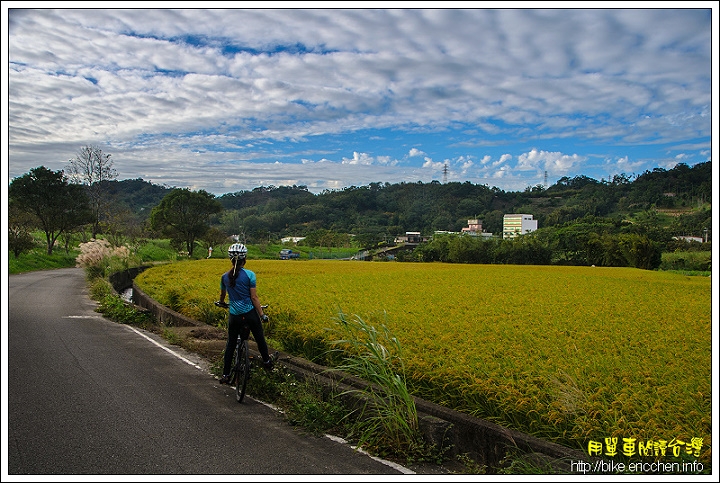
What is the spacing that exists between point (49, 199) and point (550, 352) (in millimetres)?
42828

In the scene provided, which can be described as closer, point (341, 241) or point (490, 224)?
point (341, 241)

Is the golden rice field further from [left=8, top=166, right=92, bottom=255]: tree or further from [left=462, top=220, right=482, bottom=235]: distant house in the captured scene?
[left=462, top=220, right=482, bottom=235]: distant house

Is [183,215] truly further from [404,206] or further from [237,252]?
[237,252]

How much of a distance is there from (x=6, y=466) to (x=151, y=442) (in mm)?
1070

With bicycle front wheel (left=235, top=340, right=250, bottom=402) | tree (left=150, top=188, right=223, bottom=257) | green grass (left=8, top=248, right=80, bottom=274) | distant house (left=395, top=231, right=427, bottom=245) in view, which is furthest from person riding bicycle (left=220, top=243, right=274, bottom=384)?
distant house (left=395, top=231, right=427, bottom=245)

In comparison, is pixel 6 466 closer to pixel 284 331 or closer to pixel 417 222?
pixel 284 331

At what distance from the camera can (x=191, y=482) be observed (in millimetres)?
3699

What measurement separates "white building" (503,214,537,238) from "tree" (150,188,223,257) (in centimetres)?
3566

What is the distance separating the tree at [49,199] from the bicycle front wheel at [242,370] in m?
39.0

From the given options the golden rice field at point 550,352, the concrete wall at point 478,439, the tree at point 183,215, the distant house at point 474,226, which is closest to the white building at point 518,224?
the distant house at point 474,226

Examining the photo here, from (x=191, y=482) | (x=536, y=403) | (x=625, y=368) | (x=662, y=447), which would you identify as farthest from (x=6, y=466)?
(x=625, y=368)

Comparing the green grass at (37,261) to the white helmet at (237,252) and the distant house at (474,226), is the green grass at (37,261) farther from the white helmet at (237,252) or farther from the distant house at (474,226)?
the distant house at (474,226)

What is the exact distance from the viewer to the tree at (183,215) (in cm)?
4669

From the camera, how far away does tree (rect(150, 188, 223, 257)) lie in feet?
153
